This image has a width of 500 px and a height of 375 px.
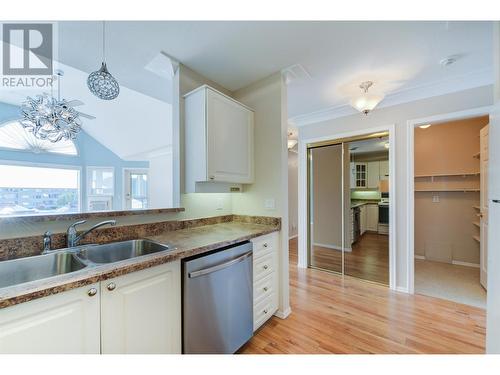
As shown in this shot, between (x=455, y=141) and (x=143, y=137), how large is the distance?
6.32 metres

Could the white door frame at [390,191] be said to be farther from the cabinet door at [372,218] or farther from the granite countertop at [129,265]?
the granite countertop at [129,265]

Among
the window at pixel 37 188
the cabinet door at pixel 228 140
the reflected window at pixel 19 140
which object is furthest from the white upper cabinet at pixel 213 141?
the reflected window at pixel 19 140

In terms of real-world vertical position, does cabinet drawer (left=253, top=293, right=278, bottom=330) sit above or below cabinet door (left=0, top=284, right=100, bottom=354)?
below

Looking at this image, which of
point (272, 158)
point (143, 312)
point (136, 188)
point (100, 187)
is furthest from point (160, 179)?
point (143, 312)

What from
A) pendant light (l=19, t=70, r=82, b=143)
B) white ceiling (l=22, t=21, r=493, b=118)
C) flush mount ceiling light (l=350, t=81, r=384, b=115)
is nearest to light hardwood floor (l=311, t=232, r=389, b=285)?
flush mount ceiling light (l=350, t=81, r=384, b=115)

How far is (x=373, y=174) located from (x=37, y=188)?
677 centimetres

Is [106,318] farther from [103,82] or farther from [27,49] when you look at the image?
[27,49]

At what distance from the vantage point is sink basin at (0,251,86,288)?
103cm

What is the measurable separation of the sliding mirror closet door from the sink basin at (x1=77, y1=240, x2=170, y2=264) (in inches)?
99.9

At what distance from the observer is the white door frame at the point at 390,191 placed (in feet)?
8.48

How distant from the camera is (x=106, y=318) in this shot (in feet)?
3.11

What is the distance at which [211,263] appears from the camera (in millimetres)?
1351

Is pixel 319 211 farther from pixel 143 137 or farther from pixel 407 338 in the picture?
pixel 143 137

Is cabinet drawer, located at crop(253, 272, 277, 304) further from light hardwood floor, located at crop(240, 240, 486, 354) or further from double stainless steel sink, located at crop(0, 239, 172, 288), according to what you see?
double stainless steel sink, located at crop(0, 239, 172, 288)
